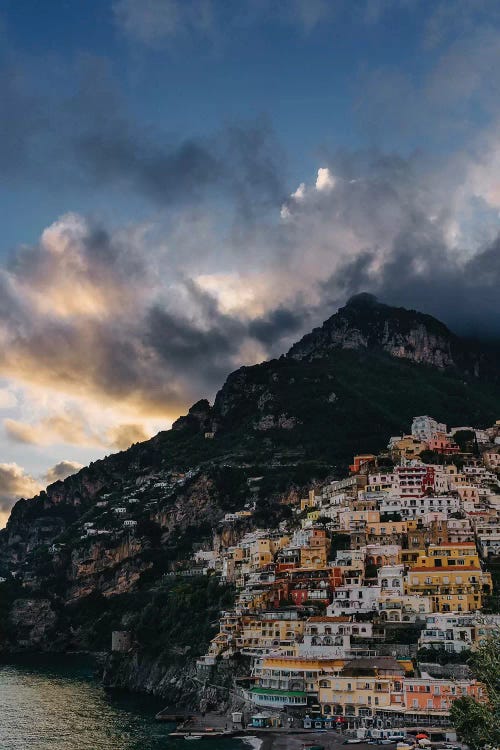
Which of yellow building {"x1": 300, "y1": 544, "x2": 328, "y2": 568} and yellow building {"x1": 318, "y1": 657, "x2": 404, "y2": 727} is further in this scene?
yellow building {"x1": 300, "y1": 544, "x2": 328, "y2": 568}

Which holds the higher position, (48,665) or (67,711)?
(48,665)

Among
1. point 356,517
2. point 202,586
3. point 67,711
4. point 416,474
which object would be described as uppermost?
point 416,474

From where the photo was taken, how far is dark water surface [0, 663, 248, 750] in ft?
247

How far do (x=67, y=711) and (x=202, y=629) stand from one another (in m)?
22.7

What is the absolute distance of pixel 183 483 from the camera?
198375 millimetres

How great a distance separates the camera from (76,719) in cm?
8856

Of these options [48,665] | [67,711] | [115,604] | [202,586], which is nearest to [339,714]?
[67,711]

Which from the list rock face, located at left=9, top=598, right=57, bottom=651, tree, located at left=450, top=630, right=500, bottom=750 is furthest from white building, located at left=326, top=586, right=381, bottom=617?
rock face, located at left=9, top=598, right=57, bottom=651

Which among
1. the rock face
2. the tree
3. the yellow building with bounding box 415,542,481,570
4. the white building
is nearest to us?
the tree

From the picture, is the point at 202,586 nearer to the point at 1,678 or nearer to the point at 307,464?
the point at 1,678

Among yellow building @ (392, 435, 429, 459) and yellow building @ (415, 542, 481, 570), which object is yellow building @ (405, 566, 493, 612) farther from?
yellow building @ (392, 435, 429, 459)

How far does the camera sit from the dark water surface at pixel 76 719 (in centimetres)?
7544

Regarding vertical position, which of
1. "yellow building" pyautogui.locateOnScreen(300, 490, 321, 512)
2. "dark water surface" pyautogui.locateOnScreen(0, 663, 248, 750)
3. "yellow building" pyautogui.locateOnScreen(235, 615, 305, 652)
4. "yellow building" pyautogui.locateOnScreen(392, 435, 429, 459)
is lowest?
"dark water surface" pyautogui.locateOnScreen(0, 663, 248, 750)

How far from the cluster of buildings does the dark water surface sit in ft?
32.4
